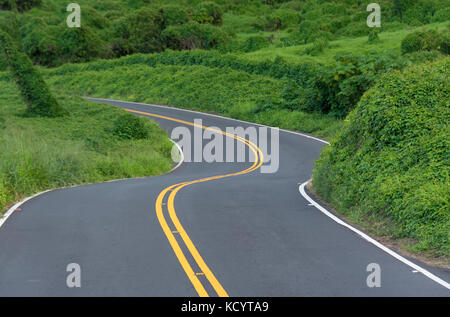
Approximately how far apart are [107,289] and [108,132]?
26568 mm

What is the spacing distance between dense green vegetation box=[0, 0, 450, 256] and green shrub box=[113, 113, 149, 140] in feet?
0.27

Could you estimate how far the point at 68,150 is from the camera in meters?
21.2

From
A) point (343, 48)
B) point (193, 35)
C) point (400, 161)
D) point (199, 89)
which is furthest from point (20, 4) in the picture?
point (400, 161)

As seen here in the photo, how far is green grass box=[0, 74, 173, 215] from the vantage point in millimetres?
16766

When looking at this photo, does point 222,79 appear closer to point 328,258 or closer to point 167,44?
point 167,44

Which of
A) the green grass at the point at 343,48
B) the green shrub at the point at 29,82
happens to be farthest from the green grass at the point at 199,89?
the green shrub at the point at 29,82

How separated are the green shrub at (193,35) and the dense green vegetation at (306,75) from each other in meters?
0.15

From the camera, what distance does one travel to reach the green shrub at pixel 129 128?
3388 cm

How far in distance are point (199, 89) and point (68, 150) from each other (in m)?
33.4

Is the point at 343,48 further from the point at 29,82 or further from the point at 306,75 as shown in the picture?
the point at 29,82

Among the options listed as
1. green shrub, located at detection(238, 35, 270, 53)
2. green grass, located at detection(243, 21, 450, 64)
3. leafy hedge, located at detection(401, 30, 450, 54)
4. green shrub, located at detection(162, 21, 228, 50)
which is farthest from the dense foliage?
leafy hedge, located at detection(401, 30, 450, 54)

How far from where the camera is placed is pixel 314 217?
12.8m

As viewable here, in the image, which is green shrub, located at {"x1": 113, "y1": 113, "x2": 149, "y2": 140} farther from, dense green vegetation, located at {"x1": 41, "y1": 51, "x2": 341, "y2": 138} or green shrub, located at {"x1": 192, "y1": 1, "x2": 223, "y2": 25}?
green shrub, located at {"x1": 192, "y1": 1, "x2": 223, "y2": 25}
